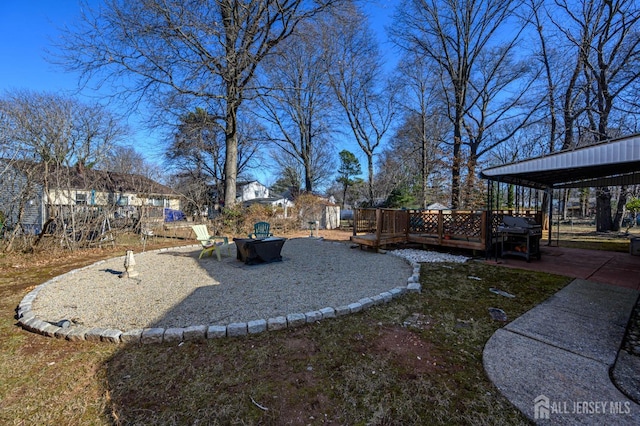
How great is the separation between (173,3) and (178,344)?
368 inches

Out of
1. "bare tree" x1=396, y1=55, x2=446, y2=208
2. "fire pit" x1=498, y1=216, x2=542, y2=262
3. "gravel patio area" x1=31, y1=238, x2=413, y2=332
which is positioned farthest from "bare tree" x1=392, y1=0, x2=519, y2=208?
"gravel patio area" x1=31, y1=238, x2=413, y2=332

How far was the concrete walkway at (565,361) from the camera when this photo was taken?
1615 millimetres

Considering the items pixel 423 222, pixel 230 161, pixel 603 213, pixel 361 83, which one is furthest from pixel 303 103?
pixel 603 213

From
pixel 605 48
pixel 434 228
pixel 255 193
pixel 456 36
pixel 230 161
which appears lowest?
pixel 434 228

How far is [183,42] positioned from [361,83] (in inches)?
469

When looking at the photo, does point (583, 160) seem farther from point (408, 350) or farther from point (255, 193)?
point (255, 193)

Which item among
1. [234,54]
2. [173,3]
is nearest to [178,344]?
[234,54]

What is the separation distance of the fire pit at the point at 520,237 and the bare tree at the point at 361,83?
39.1ft

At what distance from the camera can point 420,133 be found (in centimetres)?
1653

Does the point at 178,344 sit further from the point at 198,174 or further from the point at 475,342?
the point at 198,174

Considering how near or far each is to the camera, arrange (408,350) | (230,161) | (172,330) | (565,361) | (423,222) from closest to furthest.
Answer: (565,361), (408,350), (172,330), (423,222), (230,161)

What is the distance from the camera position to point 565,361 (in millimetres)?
2115

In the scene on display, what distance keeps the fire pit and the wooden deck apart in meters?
0.35

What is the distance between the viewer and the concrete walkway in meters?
1.62
